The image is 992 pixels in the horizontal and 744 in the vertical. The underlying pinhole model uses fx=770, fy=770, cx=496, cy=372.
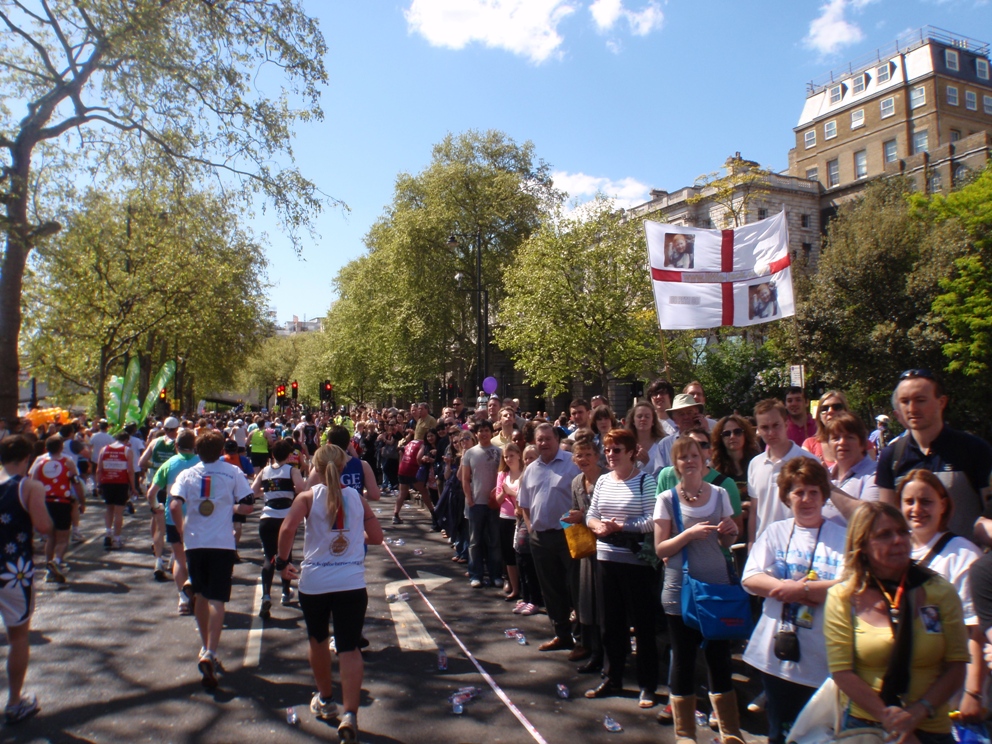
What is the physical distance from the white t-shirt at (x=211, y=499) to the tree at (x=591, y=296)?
27.8 m

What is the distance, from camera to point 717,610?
13.6ft

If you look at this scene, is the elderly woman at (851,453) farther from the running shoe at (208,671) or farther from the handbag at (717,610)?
the running shoe at (208,671)

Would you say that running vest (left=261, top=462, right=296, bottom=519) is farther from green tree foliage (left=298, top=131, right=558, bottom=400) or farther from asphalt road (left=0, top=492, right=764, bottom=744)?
green tree foliage (left=298, top=131, right=558, bottom=400)

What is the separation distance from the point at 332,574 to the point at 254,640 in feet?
8.23

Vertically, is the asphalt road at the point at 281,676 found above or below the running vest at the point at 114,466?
below

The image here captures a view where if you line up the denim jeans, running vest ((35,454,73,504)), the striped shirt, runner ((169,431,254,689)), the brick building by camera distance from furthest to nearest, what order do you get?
the brick building < running vest ((35,454,73,504)) < the denim jeans < runner ((169,431,254,689)) < the striped shirt

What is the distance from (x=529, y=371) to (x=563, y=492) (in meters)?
29.8

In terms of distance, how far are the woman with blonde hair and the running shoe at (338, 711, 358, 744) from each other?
0.01m

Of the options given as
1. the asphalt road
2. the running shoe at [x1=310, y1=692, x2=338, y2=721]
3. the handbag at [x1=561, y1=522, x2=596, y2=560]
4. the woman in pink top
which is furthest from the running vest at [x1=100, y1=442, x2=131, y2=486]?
the handbag at [x1=561, y1=522, x2=596, y2=560]

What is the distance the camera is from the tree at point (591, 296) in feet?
110

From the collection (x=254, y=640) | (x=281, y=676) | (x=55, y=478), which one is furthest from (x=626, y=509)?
(x=55, y=478)

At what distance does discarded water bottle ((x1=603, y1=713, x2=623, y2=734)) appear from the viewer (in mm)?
4684

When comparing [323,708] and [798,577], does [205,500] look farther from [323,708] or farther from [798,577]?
[798,577]

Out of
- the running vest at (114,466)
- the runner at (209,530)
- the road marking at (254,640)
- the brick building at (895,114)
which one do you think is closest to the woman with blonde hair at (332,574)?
the runner at (209,530)
